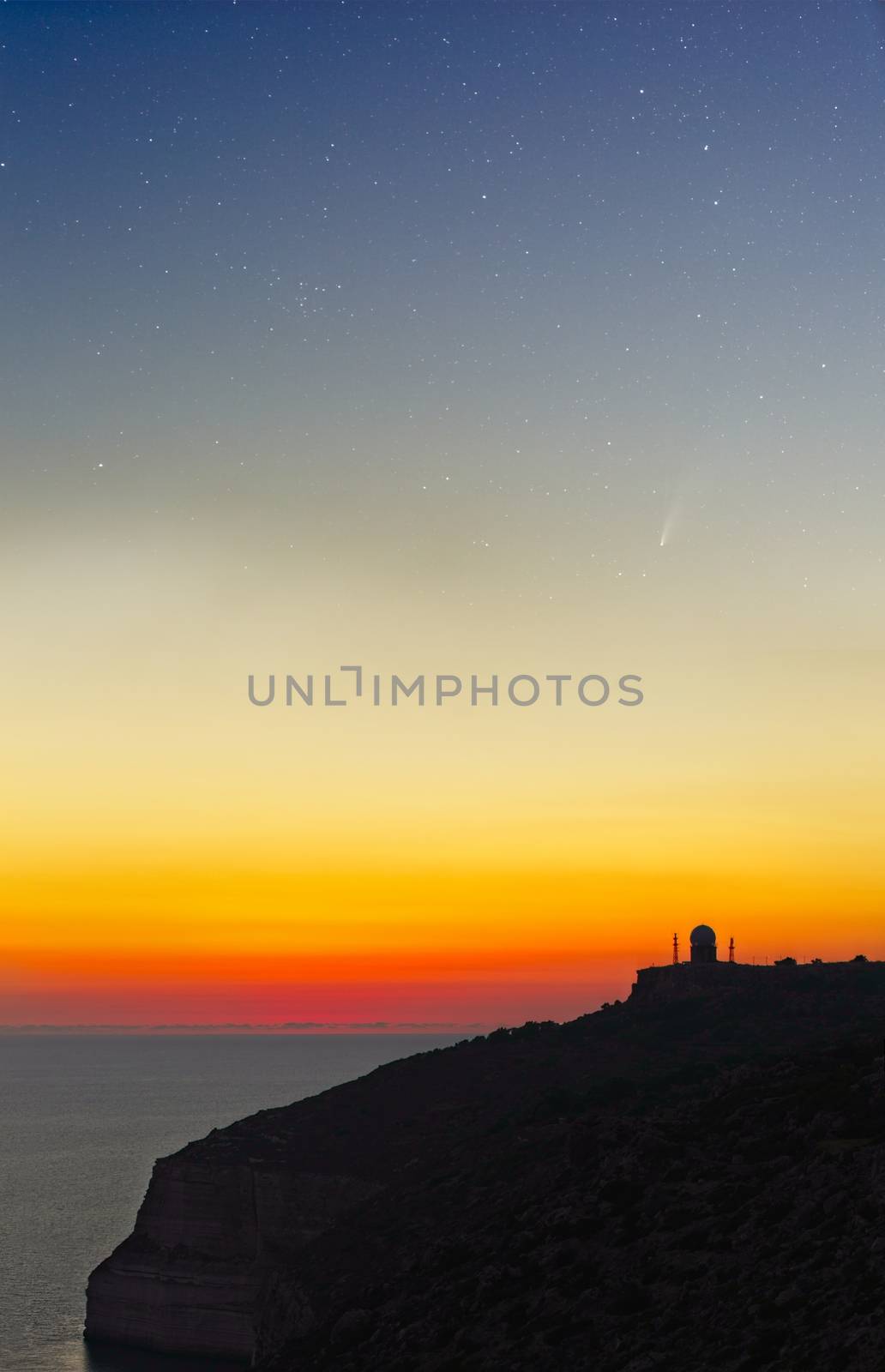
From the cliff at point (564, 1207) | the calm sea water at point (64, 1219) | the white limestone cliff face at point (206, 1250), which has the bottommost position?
the calm sea water at point (64, 1219)

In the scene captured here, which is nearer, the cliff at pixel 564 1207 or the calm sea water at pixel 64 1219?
the cliff at pixel 564 1207

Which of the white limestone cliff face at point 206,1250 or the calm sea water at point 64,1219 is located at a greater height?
the white limestone cliff face at point 206,1250

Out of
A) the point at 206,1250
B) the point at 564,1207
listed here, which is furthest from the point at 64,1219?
the point at 564,1207

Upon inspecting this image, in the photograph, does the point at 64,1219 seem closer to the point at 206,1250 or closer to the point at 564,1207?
the point at 206,1250

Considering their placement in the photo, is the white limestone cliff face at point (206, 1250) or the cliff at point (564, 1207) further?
the white limestone cliff face at point (206, 1250)

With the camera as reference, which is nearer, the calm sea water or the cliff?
the cliff

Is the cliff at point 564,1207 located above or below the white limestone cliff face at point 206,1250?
above

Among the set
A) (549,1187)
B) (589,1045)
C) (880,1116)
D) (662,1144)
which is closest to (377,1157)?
(589,1045)

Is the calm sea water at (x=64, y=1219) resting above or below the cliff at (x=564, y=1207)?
below
